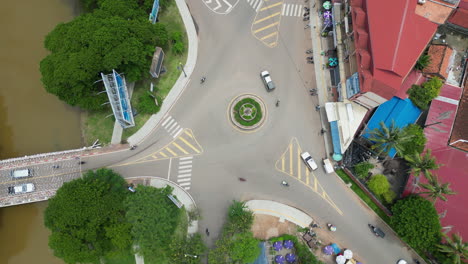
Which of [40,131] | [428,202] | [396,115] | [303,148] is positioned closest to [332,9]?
[396,115]

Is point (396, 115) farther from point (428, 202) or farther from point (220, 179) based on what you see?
point (220, 179)

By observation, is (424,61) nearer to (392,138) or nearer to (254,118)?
(392,138)

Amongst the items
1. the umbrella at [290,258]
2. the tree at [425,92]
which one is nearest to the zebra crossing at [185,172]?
the umbrella at [290,258]

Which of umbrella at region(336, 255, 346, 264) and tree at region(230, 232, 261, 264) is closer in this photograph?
tree at region(230, 232, 261, 264)

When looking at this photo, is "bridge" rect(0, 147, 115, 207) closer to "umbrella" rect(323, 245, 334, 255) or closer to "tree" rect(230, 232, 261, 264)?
"tree" rect(230, 232, 261, 264)

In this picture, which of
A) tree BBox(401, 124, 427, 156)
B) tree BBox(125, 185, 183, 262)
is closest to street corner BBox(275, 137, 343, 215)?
tree BBox(401, 124, 427, 156)

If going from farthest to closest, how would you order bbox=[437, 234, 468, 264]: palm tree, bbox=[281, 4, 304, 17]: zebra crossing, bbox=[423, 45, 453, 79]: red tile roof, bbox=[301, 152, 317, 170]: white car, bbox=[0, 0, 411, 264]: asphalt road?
bbox=[281, 4, 304, 17]: zebra crossing
bbox=[301, 152, 317, 170]: white car
bbox=[0, 0, 411, 264]: asphalt road
bbox=[423, 45, 453, 79]: red tile roof
bbox=[437, 234, 468, 264]: palm tree

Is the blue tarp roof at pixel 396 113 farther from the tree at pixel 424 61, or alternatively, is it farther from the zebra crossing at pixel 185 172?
the zebra crossing at pixel 185 172
